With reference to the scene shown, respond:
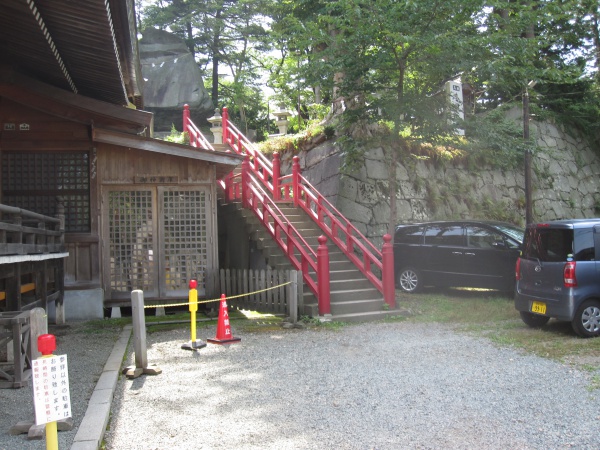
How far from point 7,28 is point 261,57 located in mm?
26317

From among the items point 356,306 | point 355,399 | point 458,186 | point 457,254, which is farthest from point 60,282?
point 458,186

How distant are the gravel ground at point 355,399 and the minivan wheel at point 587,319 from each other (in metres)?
1.42

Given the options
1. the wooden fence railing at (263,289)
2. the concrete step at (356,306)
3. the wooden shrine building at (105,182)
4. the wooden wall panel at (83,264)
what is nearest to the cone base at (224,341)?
the wooden fence railing at (263,289)

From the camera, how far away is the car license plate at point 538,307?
29.3 feet

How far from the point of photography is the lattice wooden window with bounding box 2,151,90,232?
425 inches

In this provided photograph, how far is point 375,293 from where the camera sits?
11516mm

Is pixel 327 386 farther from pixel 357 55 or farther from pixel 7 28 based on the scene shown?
pixel 357 55

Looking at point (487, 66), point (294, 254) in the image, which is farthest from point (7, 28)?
point (487, 66)

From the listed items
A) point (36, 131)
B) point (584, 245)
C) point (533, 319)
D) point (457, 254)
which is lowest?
point (533, 319)

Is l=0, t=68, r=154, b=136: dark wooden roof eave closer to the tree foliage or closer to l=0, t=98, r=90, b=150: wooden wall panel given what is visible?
l=0, t=98, r=90, b=150: wooden wall panel

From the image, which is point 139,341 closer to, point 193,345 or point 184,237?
point 193,345

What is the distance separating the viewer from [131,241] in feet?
37.4

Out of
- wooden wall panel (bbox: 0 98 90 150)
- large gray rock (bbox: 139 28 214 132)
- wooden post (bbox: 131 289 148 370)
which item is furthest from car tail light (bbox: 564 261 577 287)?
large gray rock (bbox: 139 28 214 132)

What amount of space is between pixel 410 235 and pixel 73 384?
9.50m
